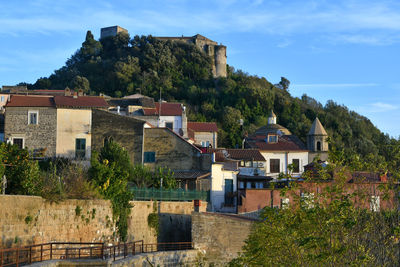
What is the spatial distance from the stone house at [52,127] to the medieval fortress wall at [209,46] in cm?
6535

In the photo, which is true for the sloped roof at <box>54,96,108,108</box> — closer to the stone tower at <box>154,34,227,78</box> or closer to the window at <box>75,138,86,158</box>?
the window at <box>75,138,86,158</box>

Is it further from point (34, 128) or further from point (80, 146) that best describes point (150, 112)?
point (34, 128)

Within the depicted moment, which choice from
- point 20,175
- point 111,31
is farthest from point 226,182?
point 111,31

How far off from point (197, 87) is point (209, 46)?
17.0m

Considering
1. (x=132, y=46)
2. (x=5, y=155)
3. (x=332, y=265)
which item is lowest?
(x=332, y=265)

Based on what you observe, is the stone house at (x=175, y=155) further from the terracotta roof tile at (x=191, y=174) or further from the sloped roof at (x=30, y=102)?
the sloped roof at (x=30, y=102)

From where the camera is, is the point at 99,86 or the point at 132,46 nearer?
the point at 99,86

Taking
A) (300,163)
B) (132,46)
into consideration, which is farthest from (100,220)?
(132,46)

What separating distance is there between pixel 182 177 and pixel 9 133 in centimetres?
1418

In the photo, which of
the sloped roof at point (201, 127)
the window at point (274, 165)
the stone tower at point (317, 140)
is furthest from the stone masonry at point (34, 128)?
the stone tower at point (317, 140)

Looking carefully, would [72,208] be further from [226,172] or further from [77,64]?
[77,64]

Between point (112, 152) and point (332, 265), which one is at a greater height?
point (112, 152)

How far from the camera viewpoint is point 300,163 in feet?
199

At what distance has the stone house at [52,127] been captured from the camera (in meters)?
43.0
